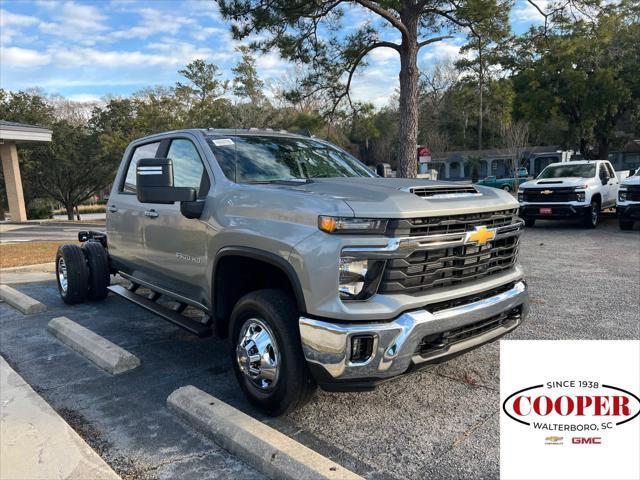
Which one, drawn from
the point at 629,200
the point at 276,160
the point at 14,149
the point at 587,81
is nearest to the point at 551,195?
the point at 629,200

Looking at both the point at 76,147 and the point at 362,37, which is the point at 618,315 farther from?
the point at 76,147

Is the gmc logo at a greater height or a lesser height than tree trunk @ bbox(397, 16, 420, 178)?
lesser

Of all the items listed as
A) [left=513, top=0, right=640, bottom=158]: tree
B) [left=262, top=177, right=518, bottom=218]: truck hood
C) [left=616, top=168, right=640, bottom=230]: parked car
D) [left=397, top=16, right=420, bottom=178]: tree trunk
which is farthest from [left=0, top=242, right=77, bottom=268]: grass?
[left=513, top=0, right=640, bottom=158]: tree

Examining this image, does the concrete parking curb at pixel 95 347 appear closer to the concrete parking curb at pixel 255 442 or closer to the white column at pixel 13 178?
the concrete parking curb at pixel 255 442

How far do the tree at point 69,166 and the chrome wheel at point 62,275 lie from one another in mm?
30199

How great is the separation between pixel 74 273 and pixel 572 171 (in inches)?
514

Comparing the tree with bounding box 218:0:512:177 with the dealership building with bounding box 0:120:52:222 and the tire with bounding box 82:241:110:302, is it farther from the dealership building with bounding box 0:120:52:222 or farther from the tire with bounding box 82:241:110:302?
the dealership building with bounding box 0:120:52:222

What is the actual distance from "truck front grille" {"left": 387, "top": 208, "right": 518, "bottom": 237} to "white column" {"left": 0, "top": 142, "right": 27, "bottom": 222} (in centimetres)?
2744

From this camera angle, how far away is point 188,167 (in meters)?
4.22

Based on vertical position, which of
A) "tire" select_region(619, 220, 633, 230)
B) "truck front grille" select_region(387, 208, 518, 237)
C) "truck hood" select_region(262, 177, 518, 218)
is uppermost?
"truck hood" select_region(262, 177, 518, 218)

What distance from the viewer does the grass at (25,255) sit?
978cm

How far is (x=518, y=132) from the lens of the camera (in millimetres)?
31797

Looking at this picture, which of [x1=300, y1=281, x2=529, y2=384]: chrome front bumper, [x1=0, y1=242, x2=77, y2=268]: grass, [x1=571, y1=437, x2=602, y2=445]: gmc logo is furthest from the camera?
[x1=0, y1=242, x2=77, y2=268]: grass

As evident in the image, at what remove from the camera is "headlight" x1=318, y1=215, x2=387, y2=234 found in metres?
2.73
